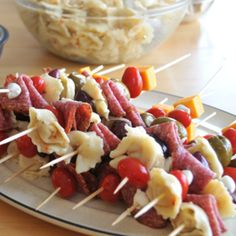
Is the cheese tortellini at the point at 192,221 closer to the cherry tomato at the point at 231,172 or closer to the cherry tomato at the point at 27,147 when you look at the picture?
the cherry tomato at the point at 231,172

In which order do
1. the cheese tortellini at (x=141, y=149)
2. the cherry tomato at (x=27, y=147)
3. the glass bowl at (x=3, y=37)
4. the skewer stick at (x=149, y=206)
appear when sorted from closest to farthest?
the skewer stick at (x=149, y=206), the cheese tortellini at (x=141, y=149), the cherry tomato at (x=27, y=147), the glass bowl at (x=3, y=37)

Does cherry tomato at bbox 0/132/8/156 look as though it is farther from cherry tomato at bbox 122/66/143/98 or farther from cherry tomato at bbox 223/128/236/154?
cherry tomato at bbox 223/128/236/154

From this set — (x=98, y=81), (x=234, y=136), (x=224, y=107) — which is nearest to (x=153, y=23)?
(x=224, y=107)

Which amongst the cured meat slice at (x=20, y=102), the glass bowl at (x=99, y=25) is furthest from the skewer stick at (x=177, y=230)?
the glass bowl at (x=99, y=25)

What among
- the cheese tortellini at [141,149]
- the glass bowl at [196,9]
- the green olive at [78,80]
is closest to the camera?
the cheese tortellini at [141,149]

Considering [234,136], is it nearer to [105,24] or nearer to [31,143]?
[31,143]
